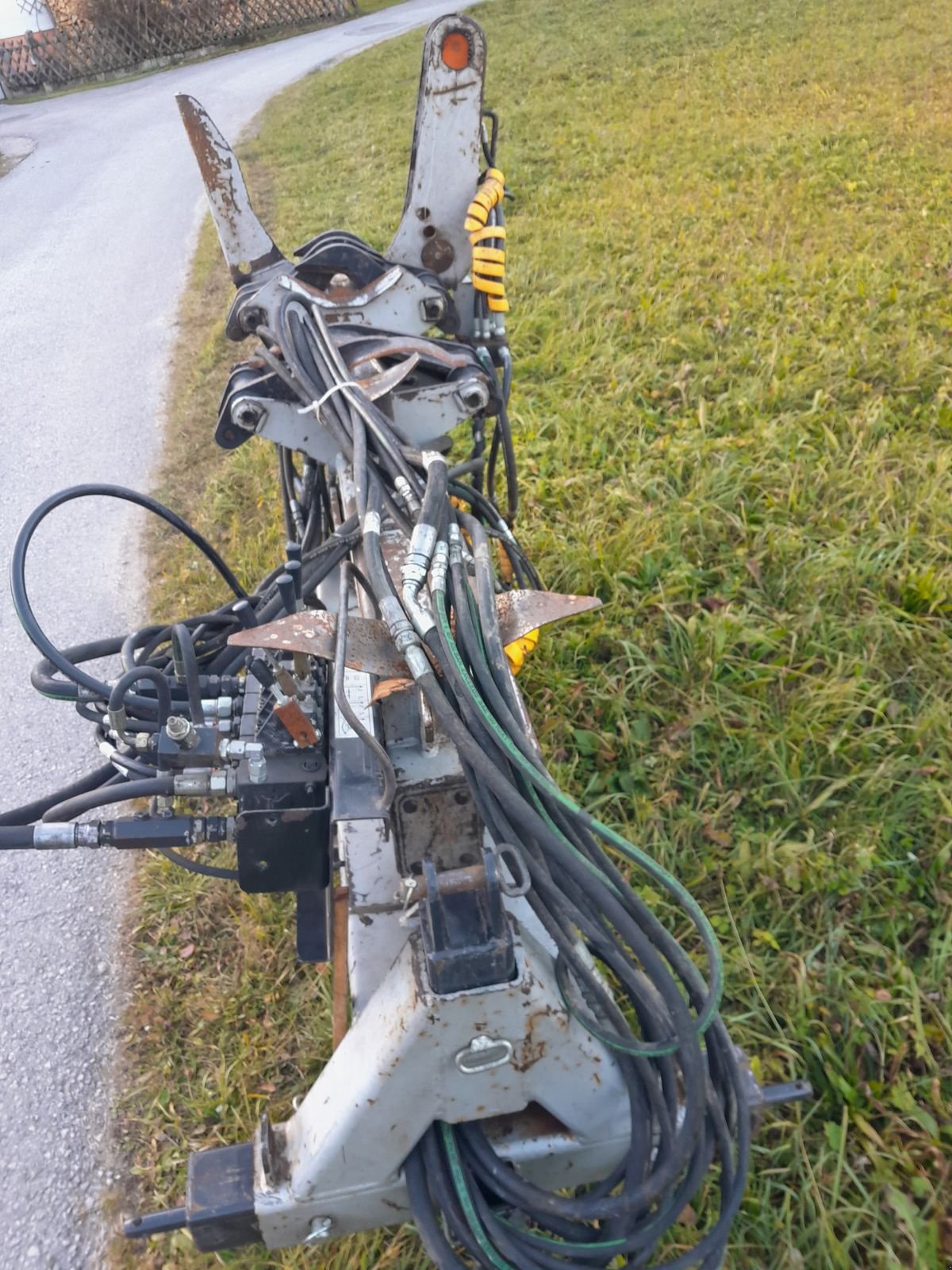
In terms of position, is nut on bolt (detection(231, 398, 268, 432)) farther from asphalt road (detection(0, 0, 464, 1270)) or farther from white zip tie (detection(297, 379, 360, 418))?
asphalt road (detection(0, 0, 464, 1270))

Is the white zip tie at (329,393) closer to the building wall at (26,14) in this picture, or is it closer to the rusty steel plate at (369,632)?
the rusty steel plate at (369,632)

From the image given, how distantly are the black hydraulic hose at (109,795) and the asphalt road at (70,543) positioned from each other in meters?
1.00

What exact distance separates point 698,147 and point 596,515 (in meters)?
4.65

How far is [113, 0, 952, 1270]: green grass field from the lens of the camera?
6.27 ft

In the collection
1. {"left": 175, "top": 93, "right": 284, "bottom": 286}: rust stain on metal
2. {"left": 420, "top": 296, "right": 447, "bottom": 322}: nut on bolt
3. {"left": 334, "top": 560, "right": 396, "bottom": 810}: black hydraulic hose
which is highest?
{"left": 175, "top": 93, "right": 284, "bottom": 286}: rust stain on metal

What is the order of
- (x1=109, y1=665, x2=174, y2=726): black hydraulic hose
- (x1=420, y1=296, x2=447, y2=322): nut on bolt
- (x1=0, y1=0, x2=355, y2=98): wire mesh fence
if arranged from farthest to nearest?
(x1=0, y1=0, x2=355, y2=98): wire mesh fence < (x1=420, y1=296, x2=447, y2=322): nut on bolt < (x1=109, y1=665, x2=174, y2=726): black hydraulic hose

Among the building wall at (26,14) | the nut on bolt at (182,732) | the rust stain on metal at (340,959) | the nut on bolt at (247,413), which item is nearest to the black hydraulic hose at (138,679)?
the nut on bolt at (182,732)

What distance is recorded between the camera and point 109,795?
151 cm

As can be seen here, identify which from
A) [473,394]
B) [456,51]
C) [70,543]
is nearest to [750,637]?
[473,394]

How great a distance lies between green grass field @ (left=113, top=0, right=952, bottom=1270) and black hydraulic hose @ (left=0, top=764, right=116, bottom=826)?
849mm

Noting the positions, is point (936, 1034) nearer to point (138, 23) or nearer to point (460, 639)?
point (460, 639)

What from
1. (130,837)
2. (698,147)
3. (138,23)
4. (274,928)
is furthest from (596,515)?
(138,23)

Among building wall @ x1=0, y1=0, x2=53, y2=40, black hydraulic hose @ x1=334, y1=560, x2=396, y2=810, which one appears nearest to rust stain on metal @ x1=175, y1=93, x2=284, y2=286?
black hydraulic hose @ x1=334, y1=560, x2=396, y2=810

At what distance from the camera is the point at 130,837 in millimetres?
1444
